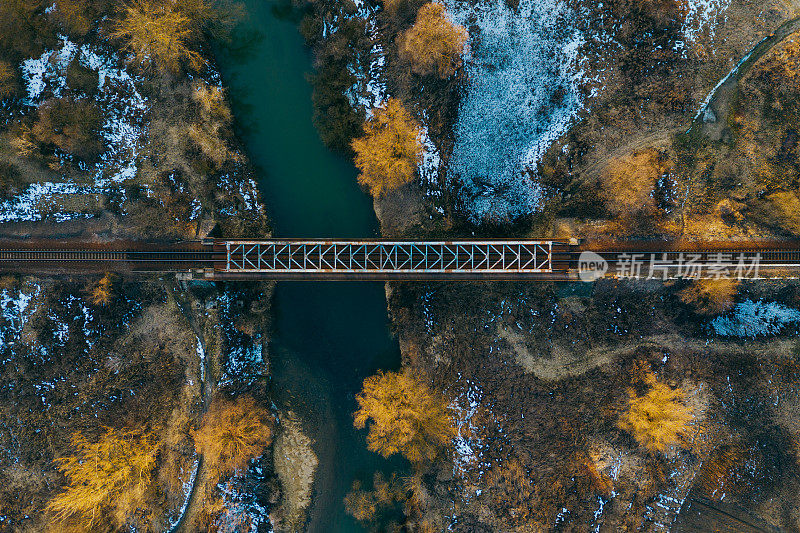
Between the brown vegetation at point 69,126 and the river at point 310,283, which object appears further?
the river at point 310,283

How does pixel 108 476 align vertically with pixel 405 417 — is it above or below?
below

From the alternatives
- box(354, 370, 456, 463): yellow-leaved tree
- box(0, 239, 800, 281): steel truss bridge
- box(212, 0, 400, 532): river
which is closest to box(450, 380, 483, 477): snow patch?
box(354, 370, 456, 463): yellow-leaved tree

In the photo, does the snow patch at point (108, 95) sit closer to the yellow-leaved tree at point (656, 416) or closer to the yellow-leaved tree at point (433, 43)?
the yellow-leaved tree at point (433, 43)

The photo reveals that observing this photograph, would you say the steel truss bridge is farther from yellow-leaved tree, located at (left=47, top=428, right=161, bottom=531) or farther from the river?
yellow-leaved tree, located at (left=47, top=428, right=161, bottom=531)

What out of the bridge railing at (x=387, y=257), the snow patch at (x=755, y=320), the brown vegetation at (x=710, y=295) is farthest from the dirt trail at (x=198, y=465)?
the snow patch at (x=755, y=320)

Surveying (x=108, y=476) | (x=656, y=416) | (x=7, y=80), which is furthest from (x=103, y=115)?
(x=656, y=416)

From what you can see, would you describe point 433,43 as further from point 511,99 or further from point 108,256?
point 108,256
